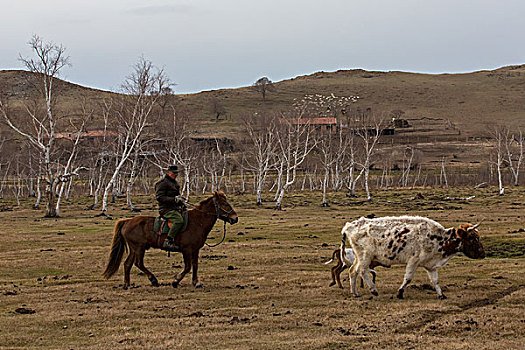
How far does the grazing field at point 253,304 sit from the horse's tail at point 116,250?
16.6 inches

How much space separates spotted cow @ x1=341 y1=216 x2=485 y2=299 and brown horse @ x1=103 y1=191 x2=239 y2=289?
13.7ft

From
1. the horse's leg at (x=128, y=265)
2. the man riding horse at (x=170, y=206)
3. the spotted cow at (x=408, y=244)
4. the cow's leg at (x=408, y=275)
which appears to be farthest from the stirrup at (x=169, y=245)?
the cow's leg at (x=408, y=275)

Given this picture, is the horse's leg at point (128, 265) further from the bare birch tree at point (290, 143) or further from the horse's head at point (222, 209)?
the bare birch tree at point (290, 143)

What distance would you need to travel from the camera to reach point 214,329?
34.7ft

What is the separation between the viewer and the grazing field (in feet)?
32.4

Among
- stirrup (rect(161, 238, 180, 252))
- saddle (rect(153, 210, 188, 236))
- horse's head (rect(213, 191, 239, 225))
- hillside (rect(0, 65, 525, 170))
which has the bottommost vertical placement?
stirrup (rect(161, 238, 180, 252))

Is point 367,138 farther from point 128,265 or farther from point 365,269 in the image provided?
point 128,265

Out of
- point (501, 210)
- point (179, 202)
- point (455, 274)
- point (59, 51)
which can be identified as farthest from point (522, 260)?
point (59, 51)

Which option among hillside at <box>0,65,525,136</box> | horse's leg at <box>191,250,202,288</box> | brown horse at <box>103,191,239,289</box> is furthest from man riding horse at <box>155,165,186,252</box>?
hillside at <box>0,65,525,136</box>

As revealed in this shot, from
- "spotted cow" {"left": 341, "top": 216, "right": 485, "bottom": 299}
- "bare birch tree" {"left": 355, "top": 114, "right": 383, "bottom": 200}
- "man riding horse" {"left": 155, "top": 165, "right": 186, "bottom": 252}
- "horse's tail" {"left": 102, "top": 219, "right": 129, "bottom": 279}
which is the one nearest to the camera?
"spotted cow" {"left": 341, "top": 216, "right": 485, "bottom": 299}

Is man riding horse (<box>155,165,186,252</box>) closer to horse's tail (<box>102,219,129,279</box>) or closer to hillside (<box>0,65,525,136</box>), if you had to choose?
horse's tail (<box>102,219,129,279</box>)

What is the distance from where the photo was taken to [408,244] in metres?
13.0

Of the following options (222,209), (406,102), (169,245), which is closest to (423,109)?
(406,102)

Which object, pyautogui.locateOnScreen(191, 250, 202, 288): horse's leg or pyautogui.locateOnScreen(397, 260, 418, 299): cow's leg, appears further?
pyautogui.locateOnScreen(191, 250, 202, 288): horse's leg
